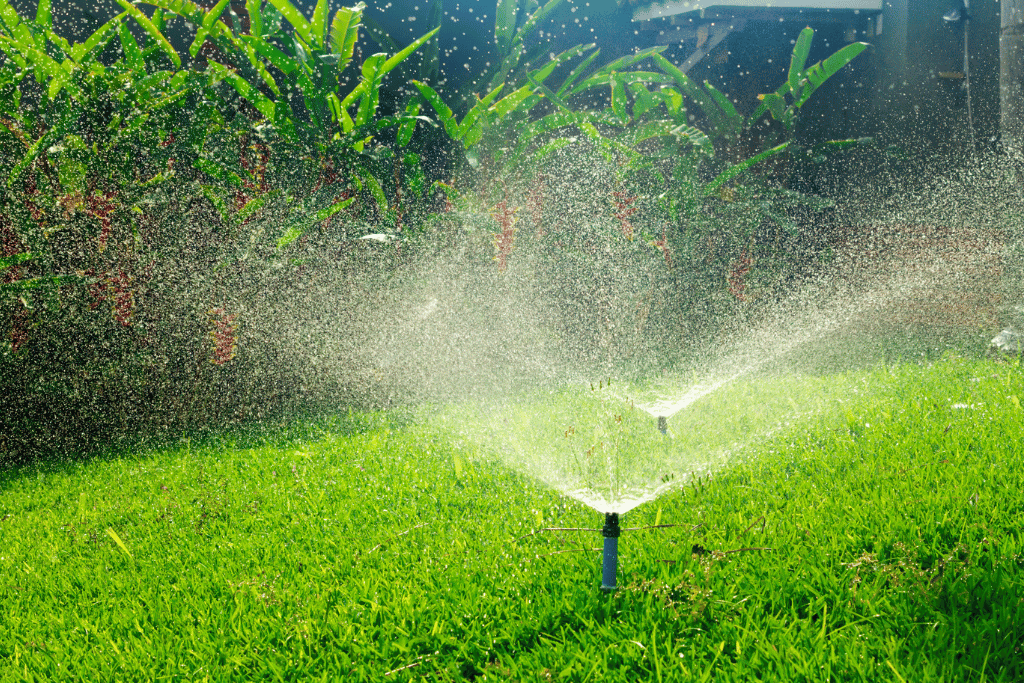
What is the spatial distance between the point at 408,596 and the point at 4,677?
0.73 metres

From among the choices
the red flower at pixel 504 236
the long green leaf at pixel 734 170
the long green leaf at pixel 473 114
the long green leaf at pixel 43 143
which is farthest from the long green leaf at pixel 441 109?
the long green leaf at pixel 43 143

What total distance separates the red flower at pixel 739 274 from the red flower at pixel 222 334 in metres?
2.46

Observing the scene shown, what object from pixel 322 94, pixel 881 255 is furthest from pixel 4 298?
pixel 881 255

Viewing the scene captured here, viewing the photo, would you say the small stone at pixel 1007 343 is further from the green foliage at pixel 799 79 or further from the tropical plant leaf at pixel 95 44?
→ the tropical plant leaf at pixel 95 44

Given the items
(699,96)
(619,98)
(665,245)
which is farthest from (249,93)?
(699,96)

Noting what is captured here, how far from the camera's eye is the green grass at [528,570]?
50.3 inches

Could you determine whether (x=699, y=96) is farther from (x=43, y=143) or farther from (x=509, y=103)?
(x=43, y=143)

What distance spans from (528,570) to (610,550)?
26 centimetres

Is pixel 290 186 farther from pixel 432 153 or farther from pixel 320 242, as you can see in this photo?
pixel 432 153

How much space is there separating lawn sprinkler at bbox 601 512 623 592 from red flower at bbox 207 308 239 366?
7.06 ft

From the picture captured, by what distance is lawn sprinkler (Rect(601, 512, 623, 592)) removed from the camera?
1348 mm

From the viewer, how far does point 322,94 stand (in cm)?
357

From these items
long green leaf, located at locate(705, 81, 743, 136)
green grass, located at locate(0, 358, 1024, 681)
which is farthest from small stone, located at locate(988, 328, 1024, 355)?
long green leaf, located at locate(705, 81, 743, 136)

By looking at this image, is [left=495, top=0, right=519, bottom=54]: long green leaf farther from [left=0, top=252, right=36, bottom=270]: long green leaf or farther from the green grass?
the green grass
